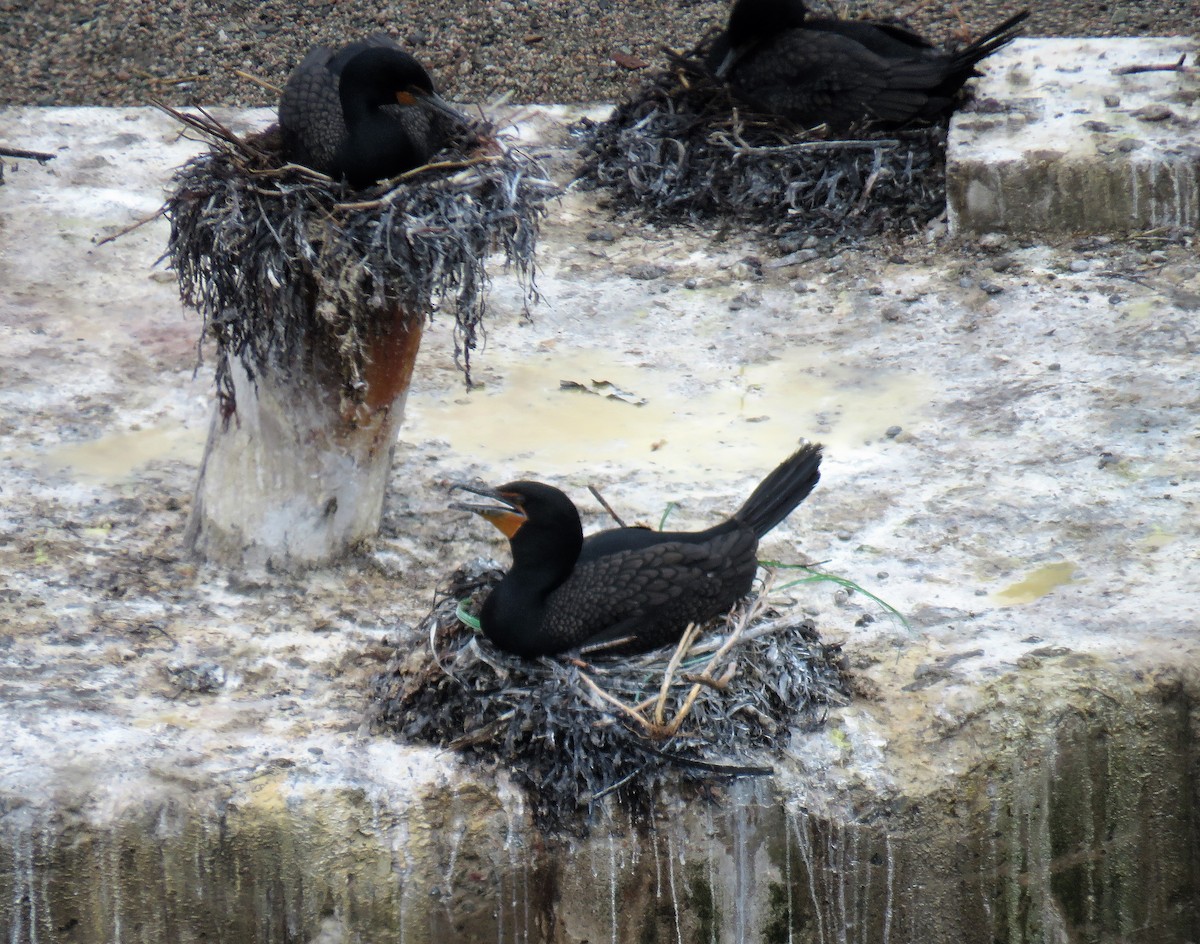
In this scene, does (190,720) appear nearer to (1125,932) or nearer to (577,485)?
(577,485)

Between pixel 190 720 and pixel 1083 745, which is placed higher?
pixel 190 720

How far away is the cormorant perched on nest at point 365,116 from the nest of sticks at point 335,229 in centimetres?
7

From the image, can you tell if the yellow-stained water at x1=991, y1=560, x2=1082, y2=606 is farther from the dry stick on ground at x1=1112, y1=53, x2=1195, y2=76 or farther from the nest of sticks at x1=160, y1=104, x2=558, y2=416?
the dry stick on ground at x1=1112, y1=53, x2=1195, y2=76

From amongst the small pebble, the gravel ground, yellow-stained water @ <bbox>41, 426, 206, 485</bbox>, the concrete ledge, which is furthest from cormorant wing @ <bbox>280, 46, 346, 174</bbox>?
the gravel ground

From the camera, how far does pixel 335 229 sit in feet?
14.6

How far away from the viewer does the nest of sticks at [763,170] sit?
25.2ft

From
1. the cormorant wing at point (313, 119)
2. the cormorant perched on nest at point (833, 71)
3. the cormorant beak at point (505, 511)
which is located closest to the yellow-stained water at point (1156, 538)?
the cormorant beak at point (505, 511)

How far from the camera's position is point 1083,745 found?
4.36 metres

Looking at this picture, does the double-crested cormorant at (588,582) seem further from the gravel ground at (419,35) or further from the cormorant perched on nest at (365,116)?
the gravel ground at (419,35)

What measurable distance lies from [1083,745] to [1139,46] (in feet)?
17.8

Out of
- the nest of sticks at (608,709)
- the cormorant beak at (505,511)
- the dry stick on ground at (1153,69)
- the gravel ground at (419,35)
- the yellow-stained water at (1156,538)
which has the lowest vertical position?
the yellow-stained water at (1156,538)

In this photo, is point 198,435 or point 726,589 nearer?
point 726,589

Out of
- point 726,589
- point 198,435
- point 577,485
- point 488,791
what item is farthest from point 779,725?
point 198,435

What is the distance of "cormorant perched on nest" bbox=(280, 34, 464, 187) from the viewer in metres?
4.51
